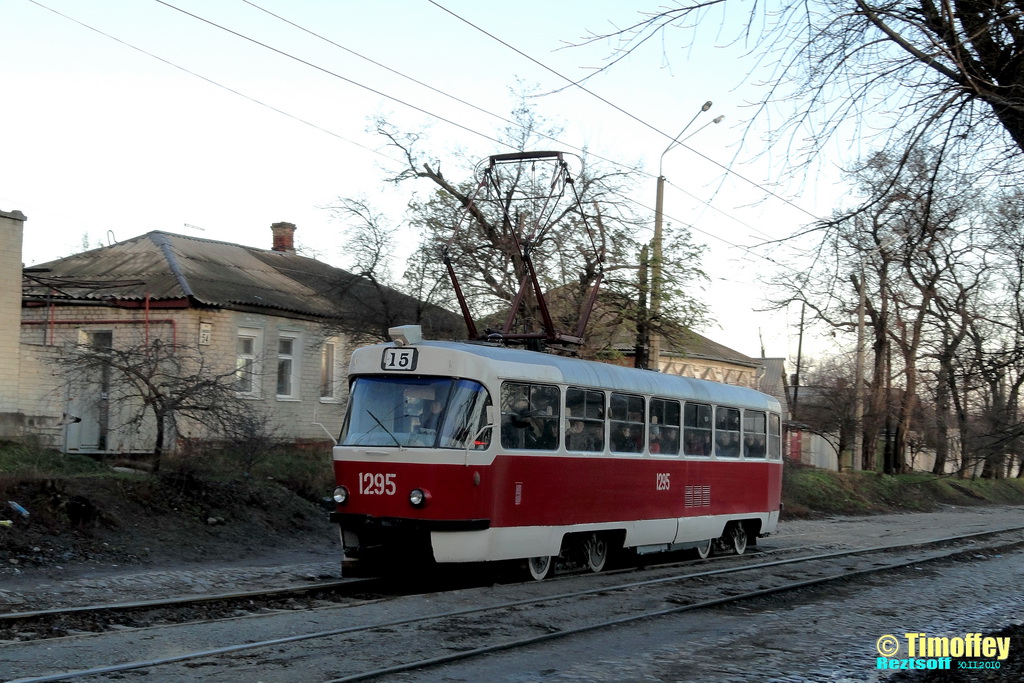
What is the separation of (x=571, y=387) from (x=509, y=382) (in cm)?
120

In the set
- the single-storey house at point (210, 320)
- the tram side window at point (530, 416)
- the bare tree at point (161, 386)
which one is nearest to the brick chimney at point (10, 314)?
the single-storey house at point (210, 320)

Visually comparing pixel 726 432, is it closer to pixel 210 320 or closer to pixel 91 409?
pixel 91 409

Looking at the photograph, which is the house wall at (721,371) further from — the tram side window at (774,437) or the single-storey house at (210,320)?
the tram side window at (774,437)

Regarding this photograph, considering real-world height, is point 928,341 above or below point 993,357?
above

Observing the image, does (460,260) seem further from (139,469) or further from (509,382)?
(509,382)

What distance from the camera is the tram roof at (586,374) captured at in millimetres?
12195

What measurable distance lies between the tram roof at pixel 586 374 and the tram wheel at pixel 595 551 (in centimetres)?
199

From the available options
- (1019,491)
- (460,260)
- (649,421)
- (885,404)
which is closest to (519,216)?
(460,260)

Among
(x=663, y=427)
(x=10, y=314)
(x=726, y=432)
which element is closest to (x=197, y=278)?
(x=10, y=314)

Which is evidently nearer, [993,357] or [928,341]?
[993,357]

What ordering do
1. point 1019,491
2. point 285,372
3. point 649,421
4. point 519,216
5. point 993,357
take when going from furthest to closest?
1. point 1019,491
2. point 285,372
3. point 519,216
4. point 649,421
5. point 993,357

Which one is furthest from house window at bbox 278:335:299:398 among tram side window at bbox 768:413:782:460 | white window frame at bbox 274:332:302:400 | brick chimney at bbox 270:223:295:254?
tram side window at bbox 768:413:782:460

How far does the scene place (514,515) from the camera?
12.1m

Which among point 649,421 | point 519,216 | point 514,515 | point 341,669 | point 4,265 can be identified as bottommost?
point 341,669
